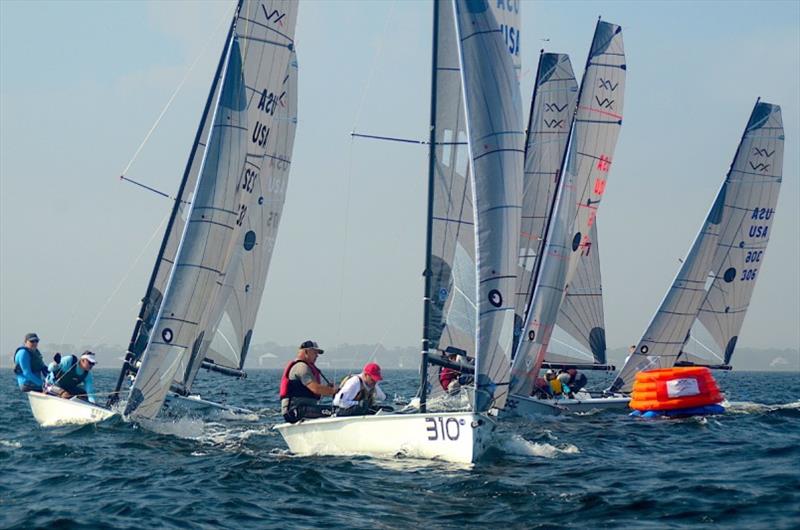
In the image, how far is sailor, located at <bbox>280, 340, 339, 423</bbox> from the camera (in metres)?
15.9

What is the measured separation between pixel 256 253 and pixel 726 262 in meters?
14.1

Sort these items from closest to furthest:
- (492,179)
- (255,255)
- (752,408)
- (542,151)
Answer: (492,179)
(255,255)
(752,408)
(542,151)

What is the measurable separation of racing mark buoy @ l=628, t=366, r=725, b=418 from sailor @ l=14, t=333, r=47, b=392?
520 inches

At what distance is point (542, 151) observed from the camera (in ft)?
90.6

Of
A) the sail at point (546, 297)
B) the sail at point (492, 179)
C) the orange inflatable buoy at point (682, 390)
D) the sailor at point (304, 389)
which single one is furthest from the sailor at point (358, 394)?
the orange inflatable buoy at point (682, 390)

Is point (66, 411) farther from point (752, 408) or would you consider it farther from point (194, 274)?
point (752, 408)

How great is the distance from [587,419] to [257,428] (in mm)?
7365

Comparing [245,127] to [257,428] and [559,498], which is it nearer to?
[257,428]

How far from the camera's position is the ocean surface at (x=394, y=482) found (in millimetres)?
10688

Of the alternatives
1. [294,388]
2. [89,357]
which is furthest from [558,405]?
[89,357]

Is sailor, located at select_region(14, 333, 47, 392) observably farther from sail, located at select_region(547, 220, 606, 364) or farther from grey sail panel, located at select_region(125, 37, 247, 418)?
sail, located at select_region(547, 220, 606, 364)

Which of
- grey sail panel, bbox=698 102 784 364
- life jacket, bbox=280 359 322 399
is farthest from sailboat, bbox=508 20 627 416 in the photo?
life jacket, bbox=280 359 322 399

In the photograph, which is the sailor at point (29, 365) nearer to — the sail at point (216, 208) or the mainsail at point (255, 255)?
the sail at point (216, 208)

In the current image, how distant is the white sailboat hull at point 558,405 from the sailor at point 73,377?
9.04m
